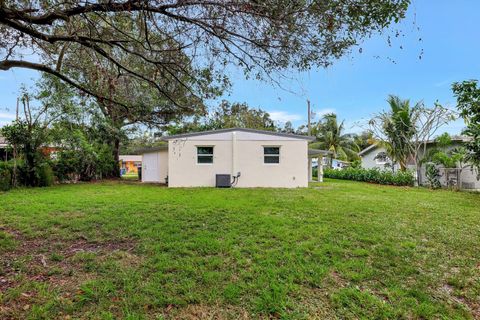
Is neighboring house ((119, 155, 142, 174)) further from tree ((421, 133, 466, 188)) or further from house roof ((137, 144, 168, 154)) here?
tree ((421, 133, 466, 188))

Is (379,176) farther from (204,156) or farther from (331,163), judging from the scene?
(204,156)

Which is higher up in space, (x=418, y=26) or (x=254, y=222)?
(x=418, y=26)

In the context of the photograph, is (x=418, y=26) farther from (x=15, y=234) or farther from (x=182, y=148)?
(x=182, y=148)

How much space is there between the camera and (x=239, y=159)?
14188mm

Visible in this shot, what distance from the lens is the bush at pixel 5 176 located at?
11.7m

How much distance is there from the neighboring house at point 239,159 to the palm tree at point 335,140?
43.9 ft

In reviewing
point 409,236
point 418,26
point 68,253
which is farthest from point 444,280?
point 68,253

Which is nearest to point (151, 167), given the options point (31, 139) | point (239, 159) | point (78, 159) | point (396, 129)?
point (78, 159)

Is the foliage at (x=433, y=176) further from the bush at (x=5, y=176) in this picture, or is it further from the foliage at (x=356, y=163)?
the bush at (x=5, y=176)

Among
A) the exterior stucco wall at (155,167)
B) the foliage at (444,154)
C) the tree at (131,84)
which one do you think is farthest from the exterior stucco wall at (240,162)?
the foliage at (444,154)

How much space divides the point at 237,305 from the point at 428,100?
18384 millimetres

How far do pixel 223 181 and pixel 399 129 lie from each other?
38.3ft

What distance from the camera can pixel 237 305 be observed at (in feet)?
9.51

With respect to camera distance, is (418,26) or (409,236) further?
(409,236)
